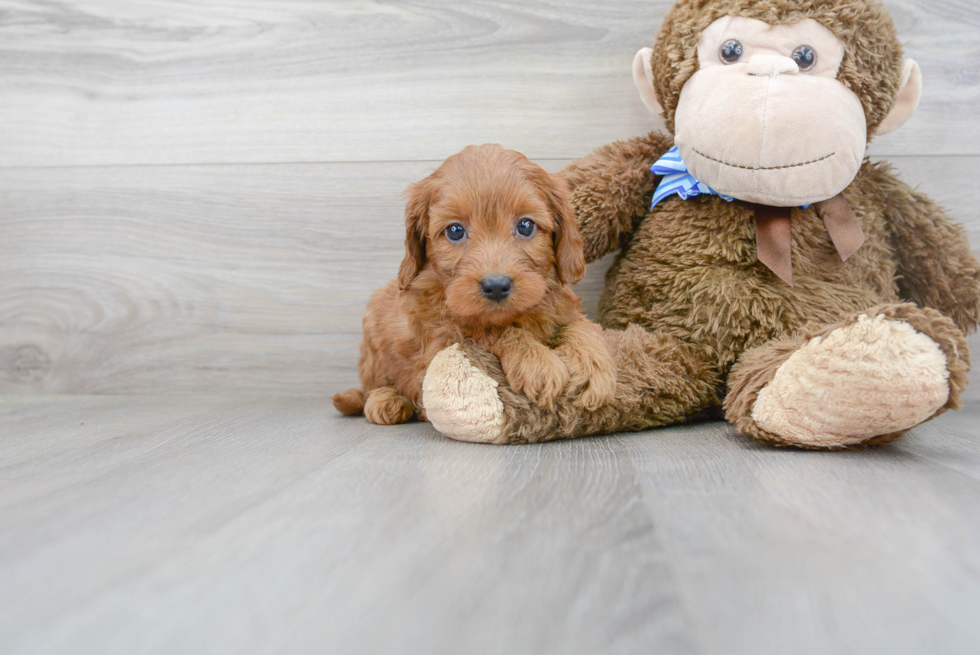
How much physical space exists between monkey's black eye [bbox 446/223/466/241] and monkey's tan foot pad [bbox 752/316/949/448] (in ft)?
1.84

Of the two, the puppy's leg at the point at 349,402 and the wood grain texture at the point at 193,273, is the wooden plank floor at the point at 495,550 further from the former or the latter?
the wood grain texture at the point at 193,273

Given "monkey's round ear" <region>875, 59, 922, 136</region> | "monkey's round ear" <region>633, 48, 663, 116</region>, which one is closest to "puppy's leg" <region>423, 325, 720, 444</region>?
"monkey's round ear" <region>633, 48, 663, 116</region>

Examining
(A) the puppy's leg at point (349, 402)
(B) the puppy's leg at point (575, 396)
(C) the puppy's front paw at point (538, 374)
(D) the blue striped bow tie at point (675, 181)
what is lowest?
(A) the puppy's leg at point (349, 402)

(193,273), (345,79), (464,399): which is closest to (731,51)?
(464,399)

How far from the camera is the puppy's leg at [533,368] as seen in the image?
1124 mm

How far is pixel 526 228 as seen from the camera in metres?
1.17

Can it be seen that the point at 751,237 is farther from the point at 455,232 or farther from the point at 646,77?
the point at 455,232

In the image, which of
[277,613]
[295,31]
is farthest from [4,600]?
[295,31]

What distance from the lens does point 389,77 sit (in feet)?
5.73

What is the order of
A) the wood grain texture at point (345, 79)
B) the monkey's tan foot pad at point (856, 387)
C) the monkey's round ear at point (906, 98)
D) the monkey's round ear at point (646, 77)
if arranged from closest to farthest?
1. the monkey's tan foot pad at point (856, 387)
2. the monkey's round ear at point (906, 98)
3. the monkey's round ear at point (646, 77)
4. the wood grain texture at point (345, 79)

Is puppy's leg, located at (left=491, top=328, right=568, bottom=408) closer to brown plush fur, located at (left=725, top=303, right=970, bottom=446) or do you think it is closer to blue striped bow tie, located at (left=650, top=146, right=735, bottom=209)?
brown plush fur, located at (left=725, top=303, right=970, bottom=446)

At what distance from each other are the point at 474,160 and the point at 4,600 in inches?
34.6

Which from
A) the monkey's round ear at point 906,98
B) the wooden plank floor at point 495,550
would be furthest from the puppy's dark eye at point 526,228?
the monkey's round ear at point 906,98

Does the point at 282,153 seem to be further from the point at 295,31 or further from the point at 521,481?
the point at 521,481
